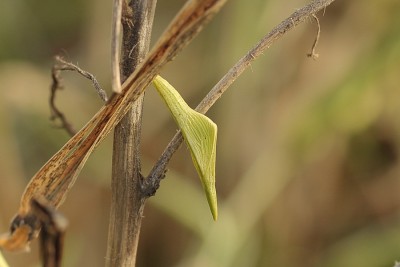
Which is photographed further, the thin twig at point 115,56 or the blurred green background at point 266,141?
the blurred green background at point 266,141

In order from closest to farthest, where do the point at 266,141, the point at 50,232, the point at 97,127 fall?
the point at 50,232
the point at 97,127
the point at 266,141

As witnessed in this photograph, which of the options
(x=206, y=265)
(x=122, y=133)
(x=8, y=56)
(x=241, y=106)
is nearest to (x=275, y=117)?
(x=241, y=106)

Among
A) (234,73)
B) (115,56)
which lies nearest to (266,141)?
(234,73)

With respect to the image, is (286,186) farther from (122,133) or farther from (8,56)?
(122,133)

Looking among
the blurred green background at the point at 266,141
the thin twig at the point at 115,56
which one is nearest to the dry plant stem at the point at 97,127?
the thin twig at the point at 115,56

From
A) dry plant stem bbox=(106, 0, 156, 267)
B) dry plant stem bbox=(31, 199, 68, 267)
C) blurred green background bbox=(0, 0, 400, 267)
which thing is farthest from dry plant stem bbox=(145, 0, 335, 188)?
blurred green background bbox=(0, 0, 400, 267)

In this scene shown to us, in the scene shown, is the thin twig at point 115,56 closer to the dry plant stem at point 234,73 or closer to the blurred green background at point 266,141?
the dry plant stem at point 234,73

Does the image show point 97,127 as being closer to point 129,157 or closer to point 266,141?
point 129,157
